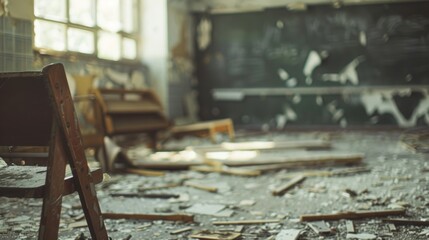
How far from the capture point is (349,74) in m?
9.29

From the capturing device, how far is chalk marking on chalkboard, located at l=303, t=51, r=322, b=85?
9453 millimetres

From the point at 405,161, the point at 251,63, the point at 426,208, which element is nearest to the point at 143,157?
the point at 405,161

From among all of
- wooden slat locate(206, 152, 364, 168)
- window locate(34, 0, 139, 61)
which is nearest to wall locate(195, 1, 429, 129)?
window locate(34, 0, 139, 61)

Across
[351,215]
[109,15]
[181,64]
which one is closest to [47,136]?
[351,215]

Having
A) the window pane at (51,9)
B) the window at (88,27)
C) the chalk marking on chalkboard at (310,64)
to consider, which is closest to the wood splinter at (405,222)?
the window at (88,27)

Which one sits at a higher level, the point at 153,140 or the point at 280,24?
the point at 280,24

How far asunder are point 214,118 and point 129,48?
276 cm

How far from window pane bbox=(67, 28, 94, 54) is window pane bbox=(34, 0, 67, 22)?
0.91ft

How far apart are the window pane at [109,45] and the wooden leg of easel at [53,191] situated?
591 centimetres

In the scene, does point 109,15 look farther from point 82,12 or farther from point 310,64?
point 310,64

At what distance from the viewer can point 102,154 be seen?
5066 mm

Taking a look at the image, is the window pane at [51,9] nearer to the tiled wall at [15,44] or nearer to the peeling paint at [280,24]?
the tiled wall at [15,44]

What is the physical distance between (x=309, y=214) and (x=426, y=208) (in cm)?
88

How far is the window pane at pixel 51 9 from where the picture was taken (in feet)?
19.9
